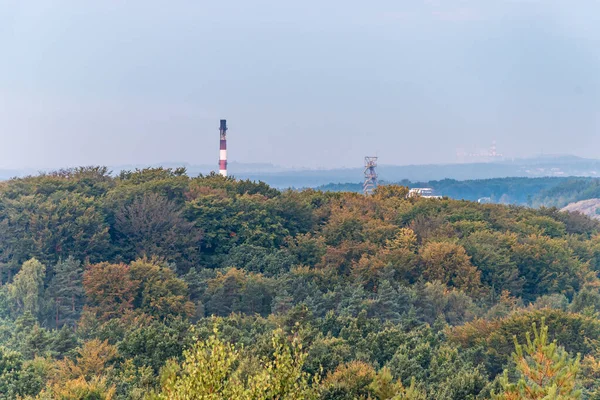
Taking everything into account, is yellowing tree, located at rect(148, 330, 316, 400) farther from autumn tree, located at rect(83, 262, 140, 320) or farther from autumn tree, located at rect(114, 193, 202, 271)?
autumn tree, located at rect(114, 193, 202, 271)

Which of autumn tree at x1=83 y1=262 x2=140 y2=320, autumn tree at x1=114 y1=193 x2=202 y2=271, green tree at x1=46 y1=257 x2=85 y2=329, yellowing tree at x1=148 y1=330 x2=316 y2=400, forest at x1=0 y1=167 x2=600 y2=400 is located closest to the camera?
yellowing tree at x1=148 y1=330 x2=316 y2=400

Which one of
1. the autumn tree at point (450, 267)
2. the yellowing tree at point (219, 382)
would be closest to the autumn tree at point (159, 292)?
the autumn tree at point (450, 267)

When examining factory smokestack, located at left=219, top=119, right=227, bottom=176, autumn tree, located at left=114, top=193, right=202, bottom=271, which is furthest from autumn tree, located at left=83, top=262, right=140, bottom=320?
factory smokestack, located at left=219, top=119, right=227, bottom=176

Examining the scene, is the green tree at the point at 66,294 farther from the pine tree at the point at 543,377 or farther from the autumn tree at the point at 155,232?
the pine tree at the point at 543,377

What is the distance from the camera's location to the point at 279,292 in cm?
4847

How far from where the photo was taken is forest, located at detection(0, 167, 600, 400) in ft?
89.0

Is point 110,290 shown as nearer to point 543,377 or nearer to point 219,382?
point 219,382

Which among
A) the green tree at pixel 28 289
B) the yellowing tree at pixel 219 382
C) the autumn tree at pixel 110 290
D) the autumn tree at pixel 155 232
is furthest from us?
the autumn tree at pixel 155 232

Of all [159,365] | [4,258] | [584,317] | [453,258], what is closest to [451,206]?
[453,258]

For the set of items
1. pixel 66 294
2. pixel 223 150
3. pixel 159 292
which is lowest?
pixel 66 294

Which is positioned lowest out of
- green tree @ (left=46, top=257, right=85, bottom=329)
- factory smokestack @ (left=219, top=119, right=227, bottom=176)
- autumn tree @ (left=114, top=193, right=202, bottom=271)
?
green tree @ (left=46, top=257, right=85, bottom=329)

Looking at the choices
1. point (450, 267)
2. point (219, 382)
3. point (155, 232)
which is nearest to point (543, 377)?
point (219, 382)

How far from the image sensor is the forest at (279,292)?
27125 millimetres

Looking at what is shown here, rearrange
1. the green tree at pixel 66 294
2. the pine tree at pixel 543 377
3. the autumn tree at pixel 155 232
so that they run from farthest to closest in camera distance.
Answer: the autumn tree at pixel 155 232 → the green tree at pixel 66 294 → the pine tree at pixel 543 377
